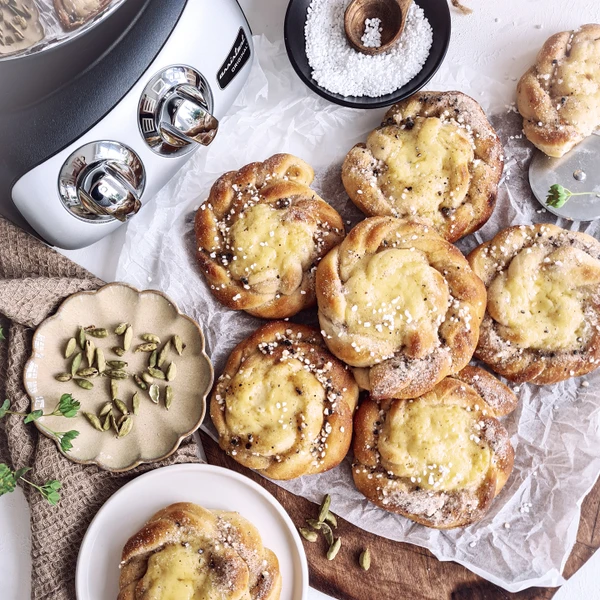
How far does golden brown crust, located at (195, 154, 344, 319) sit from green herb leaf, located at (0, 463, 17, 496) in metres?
0.84

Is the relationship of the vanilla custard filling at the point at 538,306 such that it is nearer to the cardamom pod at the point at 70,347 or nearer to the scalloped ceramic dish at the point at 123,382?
the scalloped ceramic dish at the point at 123,382

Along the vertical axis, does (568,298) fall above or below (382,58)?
below

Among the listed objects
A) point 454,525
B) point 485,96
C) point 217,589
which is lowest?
point 454,525

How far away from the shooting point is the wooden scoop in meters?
2.19

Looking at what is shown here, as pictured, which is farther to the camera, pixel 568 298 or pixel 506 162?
pixel 506 162

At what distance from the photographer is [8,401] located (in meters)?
2.08

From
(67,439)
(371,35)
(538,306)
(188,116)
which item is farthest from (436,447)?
(371,35)

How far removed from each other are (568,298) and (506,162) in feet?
1.73

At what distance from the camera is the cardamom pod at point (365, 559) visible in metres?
2.24

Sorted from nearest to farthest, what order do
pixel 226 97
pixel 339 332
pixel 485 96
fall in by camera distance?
pixel 339 332
pixel 226 97
pixel 485 96

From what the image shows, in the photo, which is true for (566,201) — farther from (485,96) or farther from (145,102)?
(145,102)

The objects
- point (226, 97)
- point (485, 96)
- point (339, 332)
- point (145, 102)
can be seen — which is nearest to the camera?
point (145, 102)

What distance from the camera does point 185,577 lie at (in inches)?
78.8

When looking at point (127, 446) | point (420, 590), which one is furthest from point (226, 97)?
point (420, 590)
